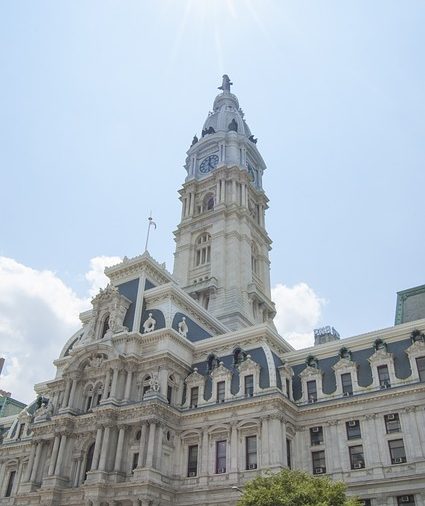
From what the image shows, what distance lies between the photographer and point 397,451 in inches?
1673

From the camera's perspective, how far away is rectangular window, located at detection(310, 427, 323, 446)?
4675cm

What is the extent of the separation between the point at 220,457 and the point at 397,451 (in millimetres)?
15732

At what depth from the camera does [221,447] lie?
48.2 metres

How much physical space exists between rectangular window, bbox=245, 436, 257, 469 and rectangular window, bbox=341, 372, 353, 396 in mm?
9471

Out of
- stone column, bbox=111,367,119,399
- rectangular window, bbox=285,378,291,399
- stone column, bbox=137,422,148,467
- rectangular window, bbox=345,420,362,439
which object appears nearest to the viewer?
rectangular window, bbox=345,420,362,439

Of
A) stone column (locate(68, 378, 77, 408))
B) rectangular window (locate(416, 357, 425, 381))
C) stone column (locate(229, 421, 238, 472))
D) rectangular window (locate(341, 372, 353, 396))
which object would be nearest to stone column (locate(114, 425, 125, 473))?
stone column (locate(68, 378, 77, 408))

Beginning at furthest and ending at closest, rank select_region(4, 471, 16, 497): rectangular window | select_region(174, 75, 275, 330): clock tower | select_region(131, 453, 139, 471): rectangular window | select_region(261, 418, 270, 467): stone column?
select_region(174, 75, 275, 330): clock tower, select_region(4, 471, 16, 497): rectangular window, select_region(131, 453, 139, 471): rectangular window, select_region(261, 418, 270, 467): stone column

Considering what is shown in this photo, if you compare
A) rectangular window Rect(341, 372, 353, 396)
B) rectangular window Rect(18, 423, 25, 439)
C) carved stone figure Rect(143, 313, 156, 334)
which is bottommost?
rectangular window Rect(341, 372, 353, 396)

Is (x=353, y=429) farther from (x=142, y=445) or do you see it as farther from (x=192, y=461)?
(x=142, y=445)

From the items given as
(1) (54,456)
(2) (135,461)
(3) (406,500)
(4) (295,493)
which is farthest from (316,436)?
(1) (54,456)

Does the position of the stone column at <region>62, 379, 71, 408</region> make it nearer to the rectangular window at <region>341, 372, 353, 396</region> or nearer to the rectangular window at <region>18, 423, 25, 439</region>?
the rectangular window at <region>18, 423, 25, 439</region>

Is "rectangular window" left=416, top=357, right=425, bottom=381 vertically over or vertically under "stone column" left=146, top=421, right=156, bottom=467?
over

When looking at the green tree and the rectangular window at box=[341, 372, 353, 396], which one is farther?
the rectangular window at box=[341, 372, 353, 396]

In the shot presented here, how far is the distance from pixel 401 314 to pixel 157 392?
31.2m
